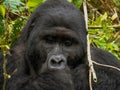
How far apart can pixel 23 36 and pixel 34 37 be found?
237 mm

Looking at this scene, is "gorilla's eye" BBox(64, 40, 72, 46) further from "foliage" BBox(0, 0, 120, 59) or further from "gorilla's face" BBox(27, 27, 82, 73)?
"foliage" BBox(0, 0, 120, 59)

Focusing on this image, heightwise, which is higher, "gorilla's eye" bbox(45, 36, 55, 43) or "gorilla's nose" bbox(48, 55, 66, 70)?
"gorilla's eye" bbox(45, 36, 55, 43)

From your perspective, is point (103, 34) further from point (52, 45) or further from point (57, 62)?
point (57, 62)

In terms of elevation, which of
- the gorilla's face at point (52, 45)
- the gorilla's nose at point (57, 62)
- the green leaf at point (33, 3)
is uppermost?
the green leaf at point (33, 3)

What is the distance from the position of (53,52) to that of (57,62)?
21 centimetres

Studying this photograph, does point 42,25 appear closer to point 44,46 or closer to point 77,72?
point 44,46

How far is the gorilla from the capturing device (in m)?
3.87

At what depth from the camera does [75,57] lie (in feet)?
13.2

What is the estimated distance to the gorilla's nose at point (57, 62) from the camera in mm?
3709

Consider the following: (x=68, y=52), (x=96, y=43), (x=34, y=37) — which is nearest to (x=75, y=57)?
(x=68, y=52)

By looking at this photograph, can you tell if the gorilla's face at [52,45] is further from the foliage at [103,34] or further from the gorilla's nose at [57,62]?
the foliage at [103,34]

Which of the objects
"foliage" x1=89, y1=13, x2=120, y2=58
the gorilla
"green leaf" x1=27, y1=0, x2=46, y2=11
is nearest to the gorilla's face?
the gorilla

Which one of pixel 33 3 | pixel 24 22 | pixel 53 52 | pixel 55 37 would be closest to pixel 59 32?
pixel 55 37

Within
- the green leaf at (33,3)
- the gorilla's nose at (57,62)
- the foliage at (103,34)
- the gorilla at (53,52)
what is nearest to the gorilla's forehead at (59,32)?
the gorilla at (53,52)
